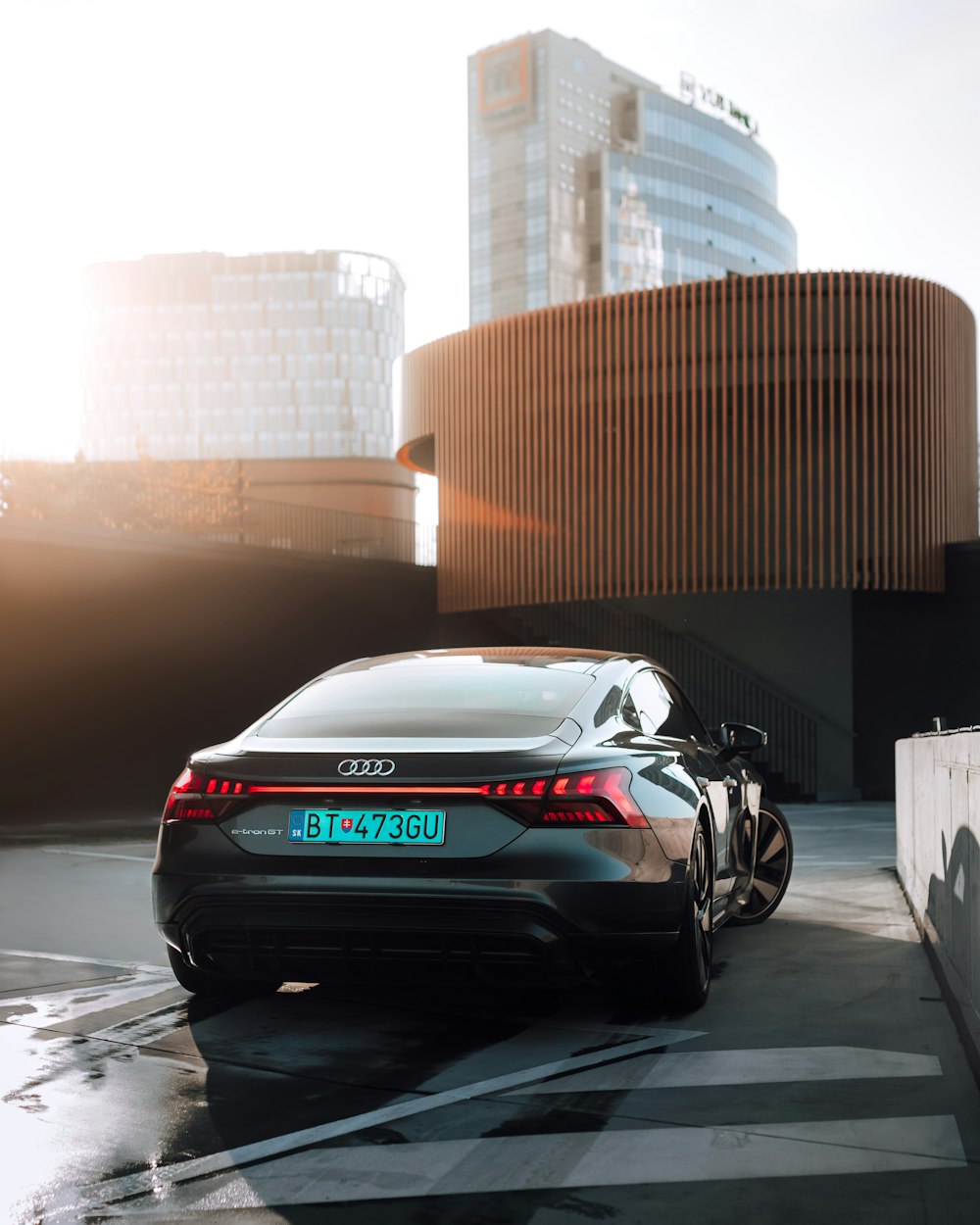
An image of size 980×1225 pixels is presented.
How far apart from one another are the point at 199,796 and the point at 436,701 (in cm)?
98

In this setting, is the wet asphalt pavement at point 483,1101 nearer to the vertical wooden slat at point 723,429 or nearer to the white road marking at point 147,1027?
the white road marking at point 147,1027

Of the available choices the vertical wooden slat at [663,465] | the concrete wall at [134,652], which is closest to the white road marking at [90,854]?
the concrete wall at [134,652]

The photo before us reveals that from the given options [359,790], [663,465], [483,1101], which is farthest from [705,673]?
[483,1101]

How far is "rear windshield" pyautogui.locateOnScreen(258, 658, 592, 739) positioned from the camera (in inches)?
200

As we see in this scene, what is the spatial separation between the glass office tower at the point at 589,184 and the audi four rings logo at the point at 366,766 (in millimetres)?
131063

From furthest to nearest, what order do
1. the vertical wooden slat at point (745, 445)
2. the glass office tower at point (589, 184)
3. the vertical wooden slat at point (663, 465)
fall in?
the glass office tower at point (589, 184), the vertical wooden slat at point (663, 465), the vertical wooden slat at point (745, 445)

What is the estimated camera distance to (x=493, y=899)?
455 cm

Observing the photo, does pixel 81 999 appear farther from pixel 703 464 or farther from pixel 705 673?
pixel 705 673

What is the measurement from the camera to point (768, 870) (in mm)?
7992

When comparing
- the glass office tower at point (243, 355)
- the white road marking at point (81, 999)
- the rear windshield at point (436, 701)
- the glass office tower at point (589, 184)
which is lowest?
the white road marking at point (81, 999)

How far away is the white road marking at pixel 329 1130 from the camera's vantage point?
3.35 metres

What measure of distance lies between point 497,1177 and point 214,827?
189 centimetres

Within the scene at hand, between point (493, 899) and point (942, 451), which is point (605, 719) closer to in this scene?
point (493, 899)

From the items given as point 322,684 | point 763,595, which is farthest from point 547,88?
point 322,684
